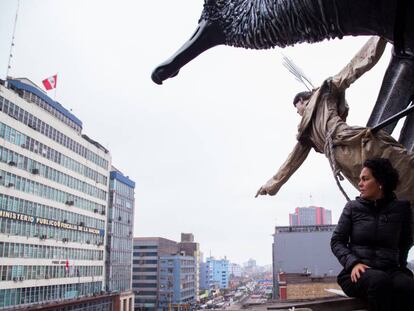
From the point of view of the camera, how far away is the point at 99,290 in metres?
55.2

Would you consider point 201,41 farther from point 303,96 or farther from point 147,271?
point 147,271

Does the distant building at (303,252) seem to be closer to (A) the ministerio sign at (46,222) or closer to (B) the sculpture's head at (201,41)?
(A) the ministerio sign at (46,222)

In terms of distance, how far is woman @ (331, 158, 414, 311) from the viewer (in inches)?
99.5

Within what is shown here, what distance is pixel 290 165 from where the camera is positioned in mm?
4648

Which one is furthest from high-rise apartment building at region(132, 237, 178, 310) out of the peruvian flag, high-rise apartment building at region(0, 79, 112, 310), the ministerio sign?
the peruvian flag

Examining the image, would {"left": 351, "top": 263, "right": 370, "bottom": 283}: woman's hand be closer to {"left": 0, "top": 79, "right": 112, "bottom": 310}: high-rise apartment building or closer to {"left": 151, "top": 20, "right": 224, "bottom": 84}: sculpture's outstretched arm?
{"left": 151, "top": 20, "right": 224, "bottom": 84}: sculpture's outstretched arm

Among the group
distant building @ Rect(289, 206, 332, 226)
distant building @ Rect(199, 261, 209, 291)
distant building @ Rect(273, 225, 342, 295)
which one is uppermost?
distant building @ Rect(289, 206, 332, 226)

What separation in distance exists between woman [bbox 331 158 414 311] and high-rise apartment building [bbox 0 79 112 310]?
37.1 metres

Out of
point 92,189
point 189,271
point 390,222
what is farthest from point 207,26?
point 189,271

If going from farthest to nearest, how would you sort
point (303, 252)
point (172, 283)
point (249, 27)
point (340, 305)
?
point (172, 283), point (303, 252), point (249, 27), point (340, 305)

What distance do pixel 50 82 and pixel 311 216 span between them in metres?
80.3

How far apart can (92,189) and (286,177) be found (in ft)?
170

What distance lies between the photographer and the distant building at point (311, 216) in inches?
4293

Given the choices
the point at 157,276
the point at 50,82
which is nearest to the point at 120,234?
the point at 50,82
